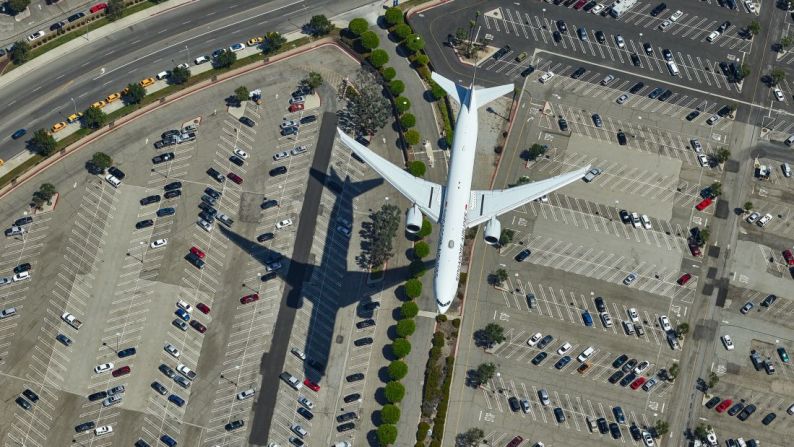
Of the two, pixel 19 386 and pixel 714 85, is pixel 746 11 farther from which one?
pixel 19 386

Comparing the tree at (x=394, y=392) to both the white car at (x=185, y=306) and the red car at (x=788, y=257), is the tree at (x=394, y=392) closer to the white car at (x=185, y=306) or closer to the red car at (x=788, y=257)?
the white car at (x=185, y=306)

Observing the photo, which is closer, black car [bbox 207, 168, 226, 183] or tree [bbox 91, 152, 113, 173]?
tree [bbox 91, 152, 113, 173]

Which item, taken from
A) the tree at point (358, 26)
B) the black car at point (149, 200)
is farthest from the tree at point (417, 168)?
the black car at point (149, 200)

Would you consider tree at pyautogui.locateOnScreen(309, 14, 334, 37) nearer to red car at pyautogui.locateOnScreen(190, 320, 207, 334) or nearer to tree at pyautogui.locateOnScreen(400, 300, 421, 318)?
tree at pyautogui.locateOnScreen(400, 300, 421, 318)

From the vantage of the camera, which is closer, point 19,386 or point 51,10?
point 19,386

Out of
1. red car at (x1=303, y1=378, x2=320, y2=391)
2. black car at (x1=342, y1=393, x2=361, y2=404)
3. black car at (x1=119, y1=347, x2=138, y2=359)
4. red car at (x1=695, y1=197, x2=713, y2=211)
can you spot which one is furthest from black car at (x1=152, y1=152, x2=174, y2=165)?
red car at (x1=695, y1=197, x2=713, y2=211)

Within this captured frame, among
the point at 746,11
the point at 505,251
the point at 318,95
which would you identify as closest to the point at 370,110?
the point at 318,95
